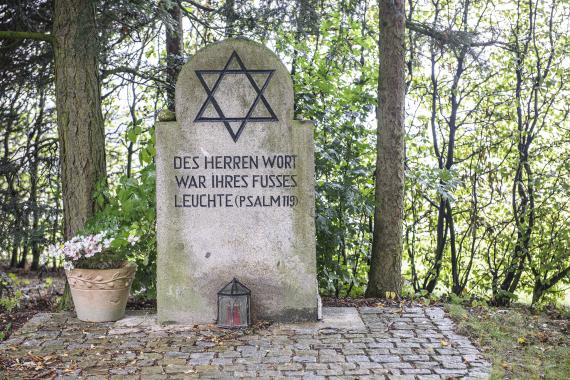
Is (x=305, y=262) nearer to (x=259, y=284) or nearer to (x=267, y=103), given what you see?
(x=259, y=284)

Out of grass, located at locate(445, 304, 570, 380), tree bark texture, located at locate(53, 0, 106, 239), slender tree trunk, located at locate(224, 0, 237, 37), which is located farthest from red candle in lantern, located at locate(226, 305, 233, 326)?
slender tree trunk, located at locate(224, 0, 237, 37)

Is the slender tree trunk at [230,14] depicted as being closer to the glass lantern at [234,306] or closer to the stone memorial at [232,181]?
the stone memorial at [232,181]

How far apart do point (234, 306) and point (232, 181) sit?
3.65ft

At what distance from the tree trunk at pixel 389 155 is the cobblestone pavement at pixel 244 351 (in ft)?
3.60

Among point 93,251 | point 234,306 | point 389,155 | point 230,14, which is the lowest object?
point 234,306

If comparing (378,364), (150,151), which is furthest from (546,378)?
(150,151)

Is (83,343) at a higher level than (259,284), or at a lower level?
lower

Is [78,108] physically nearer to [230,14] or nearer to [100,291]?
[100,291]

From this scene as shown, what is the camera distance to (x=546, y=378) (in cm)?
480

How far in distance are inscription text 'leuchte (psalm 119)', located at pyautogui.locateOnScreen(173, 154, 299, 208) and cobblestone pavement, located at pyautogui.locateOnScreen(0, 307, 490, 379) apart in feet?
3.71

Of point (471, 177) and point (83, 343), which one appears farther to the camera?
point (471, 177)

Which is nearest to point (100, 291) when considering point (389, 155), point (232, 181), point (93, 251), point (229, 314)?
point (93, 251)

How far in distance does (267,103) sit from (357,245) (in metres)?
2.52

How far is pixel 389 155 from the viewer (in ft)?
24.7
